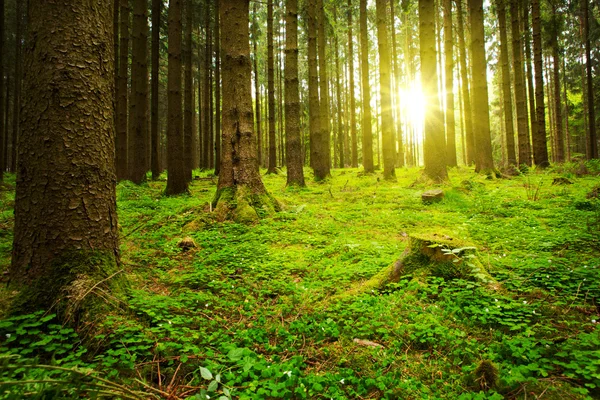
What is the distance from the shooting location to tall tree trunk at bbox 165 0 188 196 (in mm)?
9320

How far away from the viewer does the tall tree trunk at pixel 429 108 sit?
1001 cm

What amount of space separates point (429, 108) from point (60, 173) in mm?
9805

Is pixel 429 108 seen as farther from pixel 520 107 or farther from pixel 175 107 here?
pixel 175 107

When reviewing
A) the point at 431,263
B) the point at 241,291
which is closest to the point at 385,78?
the point at 431,263

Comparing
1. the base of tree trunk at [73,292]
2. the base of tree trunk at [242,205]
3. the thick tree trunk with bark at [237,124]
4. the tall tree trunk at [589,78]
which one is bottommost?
the base of tree trunk at [73,292]

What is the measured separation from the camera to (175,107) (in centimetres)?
953

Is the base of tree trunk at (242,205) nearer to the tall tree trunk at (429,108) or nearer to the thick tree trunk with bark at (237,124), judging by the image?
the thick tree trunk with bark at (237,124)

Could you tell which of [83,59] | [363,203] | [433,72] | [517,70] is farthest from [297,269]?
[517,70]

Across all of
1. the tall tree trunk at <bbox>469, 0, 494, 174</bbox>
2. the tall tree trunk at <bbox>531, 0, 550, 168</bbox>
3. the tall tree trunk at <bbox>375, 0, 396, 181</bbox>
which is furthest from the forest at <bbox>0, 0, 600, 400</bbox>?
the tall tree trunk at <bbox>531, 0, 550, 168</bbox>

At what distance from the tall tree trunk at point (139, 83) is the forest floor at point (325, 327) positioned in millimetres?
6559

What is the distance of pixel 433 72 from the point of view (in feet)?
33.4

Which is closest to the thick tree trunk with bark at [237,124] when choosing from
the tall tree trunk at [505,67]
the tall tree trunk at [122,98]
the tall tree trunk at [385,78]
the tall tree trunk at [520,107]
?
the tall tree trunk at [122,98]

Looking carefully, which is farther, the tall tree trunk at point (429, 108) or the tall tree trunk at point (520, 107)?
the tall tree trunk at point (520, 107)

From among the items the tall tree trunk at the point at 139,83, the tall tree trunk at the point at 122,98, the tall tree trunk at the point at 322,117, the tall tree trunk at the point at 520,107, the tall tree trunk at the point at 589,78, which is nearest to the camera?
the tall tree trunk at the point at 139,83
